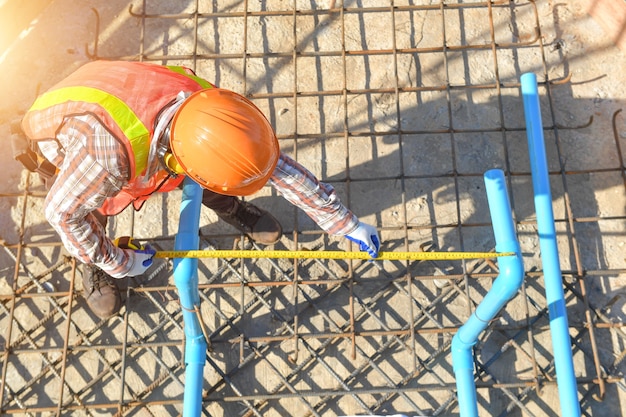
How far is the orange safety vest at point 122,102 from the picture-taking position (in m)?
2.87

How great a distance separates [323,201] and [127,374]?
225 cm

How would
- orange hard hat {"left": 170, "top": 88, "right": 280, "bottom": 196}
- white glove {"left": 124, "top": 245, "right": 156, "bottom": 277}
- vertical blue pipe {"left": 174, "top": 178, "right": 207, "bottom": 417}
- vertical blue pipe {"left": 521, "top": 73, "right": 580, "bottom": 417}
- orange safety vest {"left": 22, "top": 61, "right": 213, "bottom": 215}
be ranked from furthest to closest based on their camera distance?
vertical blue pipe {"left": 521, "top": 73, "right": 580, "bottom": 417} → white glove {"left": 124, "top": 245, "right": 156, "bottom": 277} → vertical blue pipe {"left": 174, "top": 178, "right": 207, "bottom": 417} → orange safety vest {"left": 22, "top": 61, "right": 213, "bottom": 215} → orange hard hat {"left": 170, "top": 88, "right": 280, "bottom": 196}

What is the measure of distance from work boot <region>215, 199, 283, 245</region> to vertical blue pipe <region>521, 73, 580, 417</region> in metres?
2.02

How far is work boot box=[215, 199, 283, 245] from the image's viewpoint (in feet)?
14.4

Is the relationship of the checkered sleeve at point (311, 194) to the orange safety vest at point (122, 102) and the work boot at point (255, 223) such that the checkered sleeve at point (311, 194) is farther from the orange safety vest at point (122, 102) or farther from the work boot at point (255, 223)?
the work boot at point (255, 223)

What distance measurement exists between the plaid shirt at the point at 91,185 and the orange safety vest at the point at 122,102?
0.19ft

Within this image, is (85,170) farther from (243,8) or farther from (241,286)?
(243,8)

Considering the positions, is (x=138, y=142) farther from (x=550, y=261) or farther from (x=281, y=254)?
(x=550, y=261)

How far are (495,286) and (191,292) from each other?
5.80 ft

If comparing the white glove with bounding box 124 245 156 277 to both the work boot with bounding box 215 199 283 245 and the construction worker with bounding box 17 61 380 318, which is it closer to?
the construction worker with bounding box 17 61 380 318

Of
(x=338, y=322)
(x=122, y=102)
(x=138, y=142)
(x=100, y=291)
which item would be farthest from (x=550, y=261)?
(x=100, y=291)

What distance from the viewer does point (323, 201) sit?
11.4ft

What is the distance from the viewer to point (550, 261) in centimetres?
414

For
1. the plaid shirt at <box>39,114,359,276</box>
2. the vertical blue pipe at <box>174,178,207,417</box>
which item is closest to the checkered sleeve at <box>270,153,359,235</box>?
the plaid shirt at <box>39,114,359,276</box>
